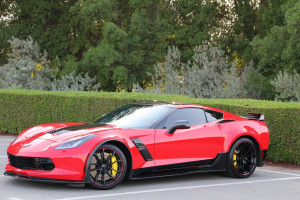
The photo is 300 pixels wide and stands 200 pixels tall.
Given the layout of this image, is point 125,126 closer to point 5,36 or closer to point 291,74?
point 291,74

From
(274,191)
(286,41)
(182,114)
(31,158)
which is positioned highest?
(286,41)

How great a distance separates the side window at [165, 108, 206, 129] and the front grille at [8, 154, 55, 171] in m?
2.27

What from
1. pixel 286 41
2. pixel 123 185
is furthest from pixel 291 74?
pixel 123 185

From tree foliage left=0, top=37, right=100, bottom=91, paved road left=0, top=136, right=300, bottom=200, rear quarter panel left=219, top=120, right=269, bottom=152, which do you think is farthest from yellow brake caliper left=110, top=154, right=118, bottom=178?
tree foliage left=0, top=37, right=100, bottom=91

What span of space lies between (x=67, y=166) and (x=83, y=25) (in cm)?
2304

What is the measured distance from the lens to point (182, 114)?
9.80 metres

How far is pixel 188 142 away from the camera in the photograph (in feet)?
31.0

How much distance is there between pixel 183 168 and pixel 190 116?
989 mm

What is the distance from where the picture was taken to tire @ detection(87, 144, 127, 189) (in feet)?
27.8

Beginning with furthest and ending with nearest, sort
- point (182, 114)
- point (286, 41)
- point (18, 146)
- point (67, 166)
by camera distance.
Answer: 1. point (286, 41)
2. point (182, 114)
3. point (18, 146)
4. point (67, 166)

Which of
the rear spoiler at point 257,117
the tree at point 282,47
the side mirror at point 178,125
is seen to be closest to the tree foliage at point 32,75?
the tree at point 282,47

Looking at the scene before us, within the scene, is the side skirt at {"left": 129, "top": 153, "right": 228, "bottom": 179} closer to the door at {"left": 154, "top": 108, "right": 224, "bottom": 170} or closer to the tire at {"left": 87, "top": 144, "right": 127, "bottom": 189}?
the door at {"left": 154, "top": 108, "right": 224, "bottom": 170}

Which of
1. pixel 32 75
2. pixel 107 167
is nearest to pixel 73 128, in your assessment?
pixel 107 167

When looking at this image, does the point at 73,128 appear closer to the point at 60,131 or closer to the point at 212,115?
the point at 60,131
